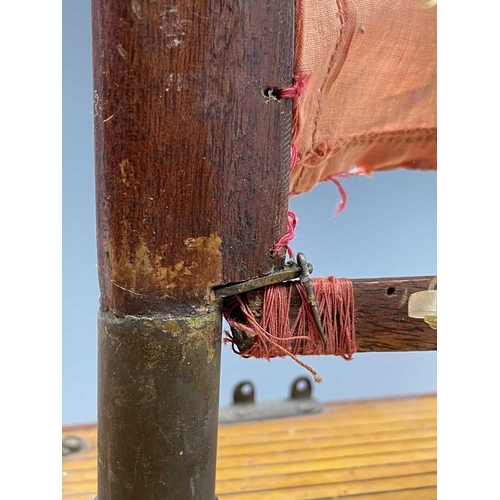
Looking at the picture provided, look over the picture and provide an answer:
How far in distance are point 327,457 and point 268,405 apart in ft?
0.67

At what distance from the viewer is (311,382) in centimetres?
126

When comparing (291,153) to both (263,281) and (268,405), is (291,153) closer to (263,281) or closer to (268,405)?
(263,281)

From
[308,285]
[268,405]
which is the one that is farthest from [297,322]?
[268,405]

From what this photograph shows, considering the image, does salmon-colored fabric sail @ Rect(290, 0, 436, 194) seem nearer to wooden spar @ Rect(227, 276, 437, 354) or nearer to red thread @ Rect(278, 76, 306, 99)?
red thread @ Rect(278, 76, 306, 99)

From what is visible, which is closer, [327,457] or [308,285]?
[308,285]

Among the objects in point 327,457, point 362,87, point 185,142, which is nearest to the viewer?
point 185,142

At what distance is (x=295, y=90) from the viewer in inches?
20.4

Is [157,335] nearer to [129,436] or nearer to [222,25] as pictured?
[129,436]

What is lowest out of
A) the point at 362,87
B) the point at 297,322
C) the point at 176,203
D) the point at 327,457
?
the point at 327,457

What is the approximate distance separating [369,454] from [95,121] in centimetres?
77

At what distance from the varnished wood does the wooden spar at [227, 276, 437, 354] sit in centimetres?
12

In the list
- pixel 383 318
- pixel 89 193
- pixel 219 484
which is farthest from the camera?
pixel 89 193

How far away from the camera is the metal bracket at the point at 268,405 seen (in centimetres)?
117

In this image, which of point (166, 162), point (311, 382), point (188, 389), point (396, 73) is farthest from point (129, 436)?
point (311, 382)
